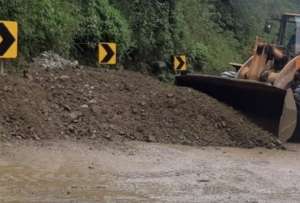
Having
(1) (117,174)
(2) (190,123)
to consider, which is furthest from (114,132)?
(1) (117,174)

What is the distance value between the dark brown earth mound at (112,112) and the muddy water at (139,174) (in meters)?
0.54

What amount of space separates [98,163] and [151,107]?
3.69 meters

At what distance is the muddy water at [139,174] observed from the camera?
9.06 meters

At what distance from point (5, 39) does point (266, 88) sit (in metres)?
5.41

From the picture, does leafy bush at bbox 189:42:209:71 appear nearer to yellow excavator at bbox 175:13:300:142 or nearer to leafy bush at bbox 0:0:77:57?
yellow excavator at bbox 175:13:300:142

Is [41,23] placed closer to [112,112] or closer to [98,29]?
[98,29]

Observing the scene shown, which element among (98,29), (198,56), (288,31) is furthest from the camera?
(198,56)

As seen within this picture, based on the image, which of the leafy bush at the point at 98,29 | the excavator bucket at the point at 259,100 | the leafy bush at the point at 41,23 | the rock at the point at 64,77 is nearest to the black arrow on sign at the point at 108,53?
the leafy bush at the point at 41,23

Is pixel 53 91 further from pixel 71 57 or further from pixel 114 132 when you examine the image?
pixel 71 57

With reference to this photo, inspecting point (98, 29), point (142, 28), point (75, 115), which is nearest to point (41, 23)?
point (98, 29)

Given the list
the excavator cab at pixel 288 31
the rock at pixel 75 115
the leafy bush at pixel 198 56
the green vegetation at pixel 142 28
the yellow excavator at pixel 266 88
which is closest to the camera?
the rock at pixel 75 115

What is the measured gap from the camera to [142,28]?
76.2 ft

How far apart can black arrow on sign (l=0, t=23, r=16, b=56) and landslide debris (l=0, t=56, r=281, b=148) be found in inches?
20.2

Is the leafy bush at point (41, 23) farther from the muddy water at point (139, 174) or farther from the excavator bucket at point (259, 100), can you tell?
the muddy water at point (139, 174)
